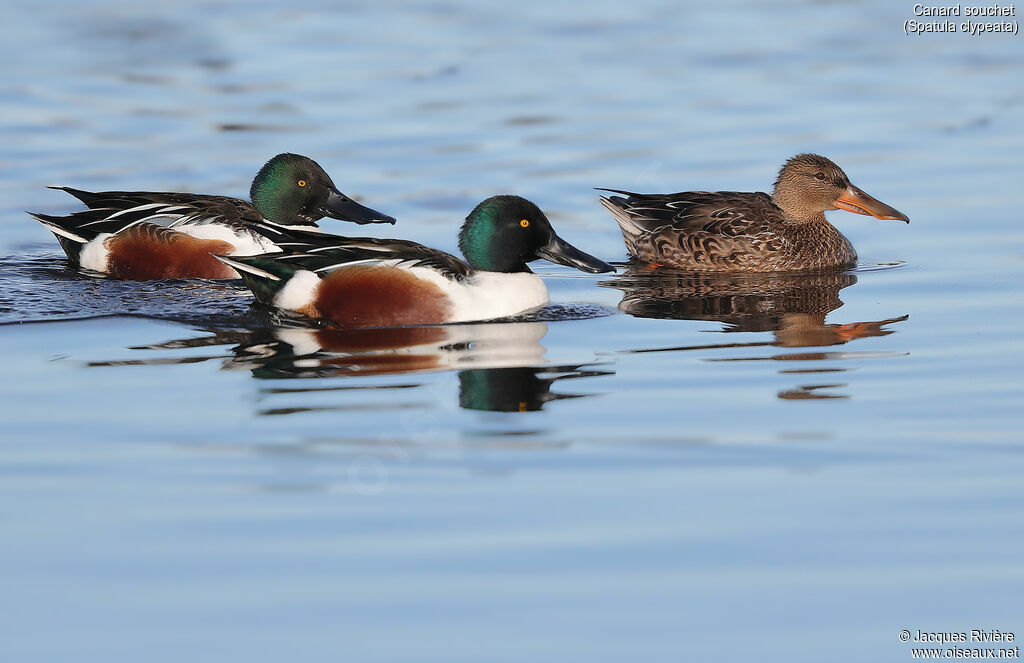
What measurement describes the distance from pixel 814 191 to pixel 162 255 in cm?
447

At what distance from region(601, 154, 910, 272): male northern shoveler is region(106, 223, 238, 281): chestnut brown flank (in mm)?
2939

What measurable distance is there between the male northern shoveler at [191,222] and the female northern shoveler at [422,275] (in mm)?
1244

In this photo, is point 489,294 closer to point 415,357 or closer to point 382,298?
point 382,298

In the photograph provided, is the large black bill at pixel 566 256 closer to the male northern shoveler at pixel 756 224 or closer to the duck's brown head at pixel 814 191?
the male northern shoveler at pixel 756 224

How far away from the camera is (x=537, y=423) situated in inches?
251

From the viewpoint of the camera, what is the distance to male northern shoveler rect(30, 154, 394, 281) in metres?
10.2

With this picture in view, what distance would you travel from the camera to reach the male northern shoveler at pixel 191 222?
10.2 m

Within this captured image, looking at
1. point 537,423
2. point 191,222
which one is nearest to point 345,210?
point 191,222

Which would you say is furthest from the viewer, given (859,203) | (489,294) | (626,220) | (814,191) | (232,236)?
(626,220)

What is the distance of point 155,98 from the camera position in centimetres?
1669

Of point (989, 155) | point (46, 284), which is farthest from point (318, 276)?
point (989, 155)

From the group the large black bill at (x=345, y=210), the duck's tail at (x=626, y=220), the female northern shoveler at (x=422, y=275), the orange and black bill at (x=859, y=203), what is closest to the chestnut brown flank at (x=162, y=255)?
the large black bill at (x=345, y=210)

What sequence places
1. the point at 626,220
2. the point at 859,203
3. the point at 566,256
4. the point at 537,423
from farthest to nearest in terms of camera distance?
the point at 626,220 → the point at 859,203 → the point at 566,256 → the point at 537,423

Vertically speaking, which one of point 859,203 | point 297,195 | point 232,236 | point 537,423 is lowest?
point 537,423
